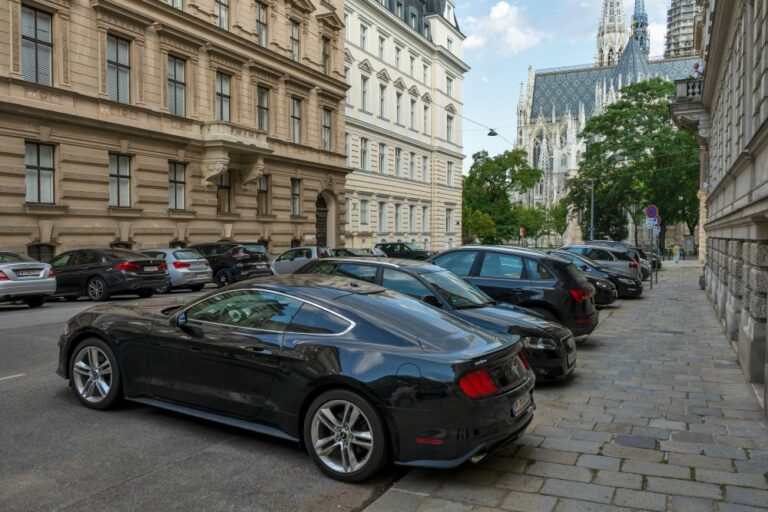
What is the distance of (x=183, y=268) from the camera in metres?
19.4

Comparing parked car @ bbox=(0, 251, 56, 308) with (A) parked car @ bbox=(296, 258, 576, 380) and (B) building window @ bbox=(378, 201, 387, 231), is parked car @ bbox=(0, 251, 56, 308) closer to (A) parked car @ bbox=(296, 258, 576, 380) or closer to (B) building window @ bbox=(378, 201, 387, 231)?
(A) parked car @ bbox=(296, 258, 576, 380)

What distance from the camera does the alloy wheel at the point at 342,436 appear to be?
4.54 metres

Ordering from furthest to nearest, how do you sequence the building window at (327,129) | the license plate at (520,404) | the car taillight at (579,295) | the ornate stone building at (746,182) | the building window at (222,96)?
the building window at (327,129) < the building window at (222,96) < the car taillight at (579,295) < the ornate stone building at (746,182) < the license plate at (520,404)

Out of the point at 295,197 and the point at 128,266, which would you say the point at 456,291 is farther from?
the point at 295,197

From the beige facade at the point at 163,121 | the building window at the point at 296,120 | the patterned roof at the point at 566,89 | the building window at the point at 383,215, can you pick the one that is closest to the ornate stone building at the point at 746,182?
the beige facade at the point at 163,121

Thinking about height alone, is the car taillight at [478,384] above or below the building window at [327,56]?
below

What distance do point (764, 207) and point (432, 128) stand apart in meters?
45.0

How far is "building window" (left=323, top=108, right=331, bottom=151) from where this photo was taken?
35.9m

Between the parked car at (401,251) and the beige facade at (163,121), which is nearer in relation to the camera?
the beige facade at (163,121)

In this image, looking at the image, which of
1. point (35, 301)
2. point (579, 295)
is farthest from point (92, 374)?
point (35, 301)

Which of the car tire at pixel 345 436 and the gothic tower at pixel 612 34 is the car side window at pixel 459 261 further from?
the gothic tower at pixel 612 34

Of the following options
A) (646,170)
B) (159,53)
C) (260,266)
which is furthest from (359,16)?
(646,170)

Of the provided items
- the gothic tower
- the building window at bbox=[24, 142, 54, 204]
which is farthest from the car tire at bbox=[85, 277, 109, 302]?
the gothic tower

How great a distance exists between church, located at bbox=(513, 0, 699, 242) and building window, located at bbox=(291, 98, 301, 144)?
89.5m
